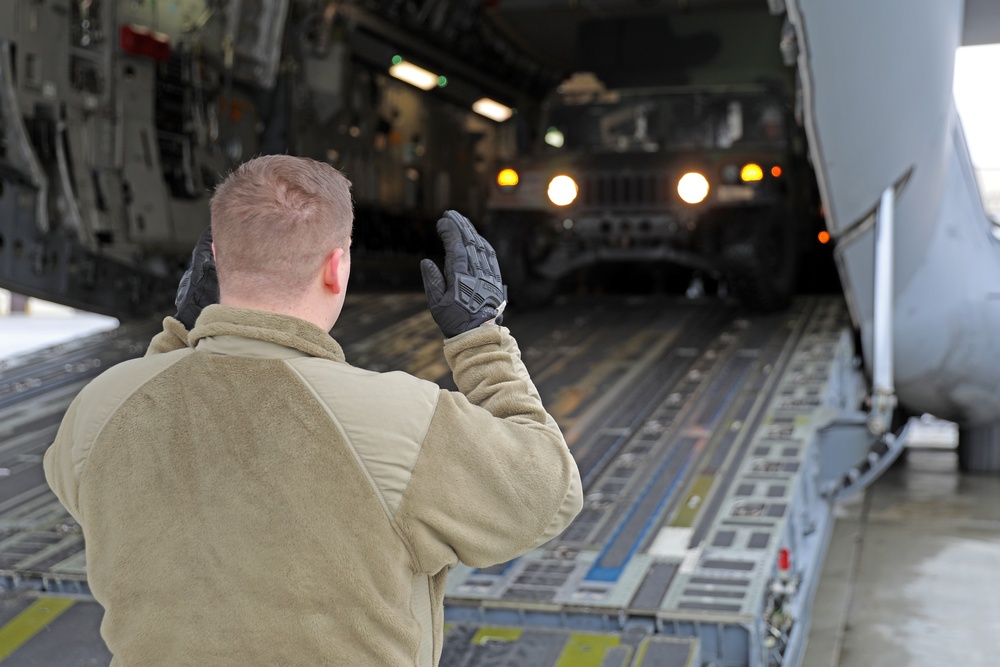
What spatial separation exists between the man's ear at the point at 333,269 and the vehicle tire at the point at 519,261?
21.5ft

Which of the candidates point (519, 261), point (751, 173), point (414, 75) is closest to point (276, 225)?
point (751, 173)

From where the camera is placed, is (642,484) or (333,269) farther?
(642,484)

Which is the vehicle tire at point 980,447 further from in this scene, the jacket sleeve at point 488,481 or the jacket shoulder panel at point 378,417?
the jacket shoulder panel at point 378,417

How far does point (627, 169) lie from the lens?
26.5ft

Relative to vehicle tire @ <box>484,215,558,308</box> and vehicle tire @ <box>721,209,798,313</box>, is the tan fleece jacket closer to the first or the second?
vehicle tire @ <box>721,209,798,313</box>

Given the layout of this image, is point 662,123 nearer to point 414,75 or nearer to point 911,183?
point 911,183

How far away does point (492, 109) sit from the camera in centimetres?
1349

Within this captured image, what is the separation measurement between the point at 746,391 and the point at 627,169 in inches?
99.4

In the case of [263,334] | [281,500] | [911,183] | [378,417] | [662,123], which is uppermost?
[662,123]

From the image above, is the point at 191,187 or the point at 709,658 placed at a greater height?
the point at 191,187

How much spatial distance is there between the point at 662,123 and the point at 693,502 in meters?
4.70

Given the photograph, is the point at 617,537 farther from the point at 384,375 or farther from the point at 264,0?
the point at 264,0

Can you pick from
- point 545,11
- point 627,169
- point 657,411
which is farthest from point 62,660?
point 545,11

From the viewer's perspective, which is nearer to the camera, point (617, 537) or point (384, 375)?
point (384, 375)
